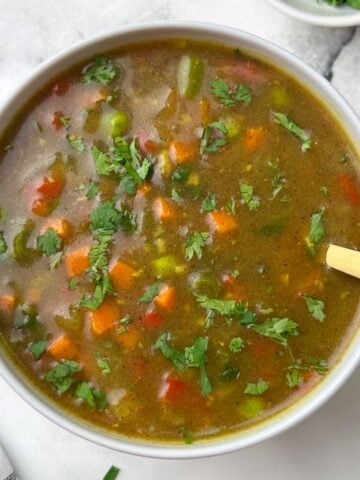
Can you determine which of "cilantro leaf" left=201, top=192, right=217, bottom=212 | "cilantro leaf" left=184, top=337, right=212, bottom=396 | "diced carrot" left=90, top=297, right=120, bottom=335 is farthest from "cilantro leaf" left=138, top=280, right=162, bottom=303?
"cilantro leaf" left=201, top=192, right=217, bottom=212

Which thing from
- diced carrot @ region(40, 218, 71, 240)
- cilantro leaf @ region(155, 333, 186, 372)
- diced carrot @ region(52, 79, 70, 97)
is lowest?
cilantro leaf @ region(155, 333, 186, 372)

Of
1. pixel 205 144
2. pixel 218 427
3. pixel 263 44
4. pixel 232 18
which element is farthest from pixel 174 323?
pixel 232 18

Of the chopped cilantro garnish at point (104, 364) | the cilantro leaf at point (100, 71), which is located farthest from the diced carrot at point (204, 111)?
the chopped cilantro garnish at point (104, 364)

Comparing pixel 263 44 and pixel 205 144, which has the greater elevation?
pixel 263 44

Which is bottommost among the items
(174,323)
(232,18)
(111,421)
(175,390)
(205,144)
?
(111,421)

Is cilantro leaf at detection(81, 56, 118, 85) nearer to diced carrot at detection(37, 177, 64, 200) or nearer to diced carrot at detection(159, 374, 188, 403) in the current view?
diced carrot at detection(37, 177, 64, 200)

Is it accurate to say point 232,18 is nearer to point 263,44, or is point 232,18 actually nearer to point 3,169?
point 263,44

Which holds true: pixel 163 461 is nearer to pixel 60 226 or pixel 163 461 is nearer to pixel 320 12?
pixel 60 226

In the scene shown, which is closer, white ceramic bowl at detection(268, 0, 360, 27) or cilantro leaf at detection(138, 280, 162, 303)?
cilantro leaf at detection(138, 280, 162, 303)
